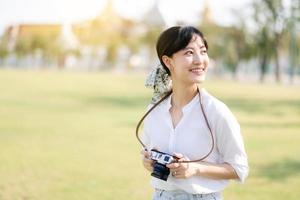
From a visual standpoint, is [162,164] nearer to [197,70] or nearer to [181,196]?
[181,196]

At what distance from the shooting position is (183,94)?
2.48 meters

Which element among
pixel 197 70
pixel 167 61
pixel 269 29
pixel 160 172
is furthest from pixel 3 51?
pixel 160 172

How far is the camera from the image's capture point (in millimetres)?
2264

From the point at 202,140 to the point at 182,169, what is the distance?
16 centimetres

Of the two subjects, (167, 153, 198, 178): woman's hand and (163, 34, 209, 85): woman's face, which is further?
(163, 34, 209, 85): woman's face

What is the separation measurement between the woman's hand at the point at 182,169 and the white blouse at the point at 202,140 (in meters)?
0.06

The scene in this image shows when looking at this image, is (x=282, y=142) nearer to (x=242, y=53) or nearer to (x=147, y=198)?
(x=147, y=198)

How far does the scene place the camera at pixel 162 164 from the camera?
7.43 ft

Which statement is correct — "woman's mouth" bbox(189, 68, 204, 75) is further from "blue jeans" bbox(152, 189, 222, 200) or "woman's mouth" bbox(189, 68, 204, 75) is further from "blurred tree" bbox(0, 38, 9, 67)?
"blurred tree" bbox(0, 38, 9, 67)

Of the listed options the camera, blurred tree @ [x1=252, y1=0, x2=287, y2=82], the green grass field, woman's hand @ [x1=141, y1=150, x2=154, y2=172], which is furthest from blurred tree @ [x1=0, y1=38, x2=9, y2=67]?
the camera

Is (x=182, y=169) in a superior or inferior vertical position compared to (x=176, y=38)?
inferior

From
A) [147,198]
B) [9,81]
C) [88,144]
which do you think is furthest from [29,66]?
[147,198]

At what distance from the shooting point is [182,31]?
2.38 meters

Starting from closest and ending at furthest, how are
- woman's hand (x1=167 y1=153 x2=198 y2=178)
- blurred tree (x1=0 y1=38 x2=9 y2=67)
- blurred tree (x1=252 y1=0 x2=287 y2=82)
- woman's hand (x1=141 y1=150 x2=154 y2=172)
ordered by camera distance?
woman's hand (x1=167 y1=153 x2=198 y2=178), woman's hand (x1=141 y1=150 x2=154 y2=172), blurred tree (x1=252 y1=0 x2=287 y2=82), blurred tree (x1=0 y1=38 x2=9 y2=67)
